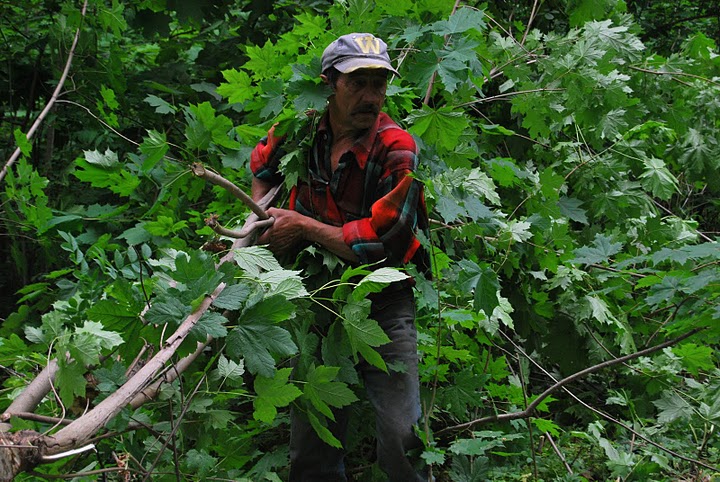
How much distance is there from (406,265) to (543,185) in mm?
1364

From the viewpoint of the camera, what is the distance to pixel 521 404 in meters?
3.70

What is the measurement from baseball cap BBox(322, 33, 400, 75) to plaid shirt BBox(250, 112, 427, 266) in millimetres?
235

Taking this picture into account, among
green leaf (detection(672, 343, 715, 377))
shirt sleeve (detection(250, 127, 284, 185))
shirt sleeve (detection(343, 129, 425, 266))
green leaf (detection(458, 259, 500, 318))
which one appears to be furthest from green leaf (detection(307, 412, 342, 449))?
green leaf (detection(672, 343, 715, 377))

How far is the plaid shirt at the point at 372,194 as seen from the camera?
2.57 meters

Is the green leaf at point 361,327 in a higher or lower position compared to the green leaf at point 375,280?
lower

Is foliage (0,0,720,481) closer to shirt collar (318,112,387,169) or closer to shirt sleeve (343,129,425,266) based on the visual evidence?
shirt sleeve (343,129,425,266)

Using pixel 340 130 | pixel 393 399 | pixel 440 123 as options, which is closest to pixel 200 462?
pixel 393 399

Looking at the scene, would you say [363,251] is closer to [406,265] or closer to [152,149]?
[406,265]

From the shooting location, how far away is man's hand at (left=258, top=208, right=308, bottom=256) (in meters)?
2.70

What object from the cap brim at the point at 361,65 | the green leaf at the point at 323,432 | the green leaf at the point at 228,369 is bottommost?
the green leaf at the point at 323,432

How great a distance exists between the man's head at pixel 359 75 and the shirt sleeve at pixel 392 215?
0.13 metres

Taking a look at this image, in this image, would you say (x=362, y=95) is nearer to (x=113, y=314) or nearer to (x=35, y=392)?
(x=113, y=314)

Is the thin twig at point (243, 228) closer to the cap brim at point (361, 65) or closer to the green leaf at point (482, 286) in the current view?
the cap brim at point (361, 65)

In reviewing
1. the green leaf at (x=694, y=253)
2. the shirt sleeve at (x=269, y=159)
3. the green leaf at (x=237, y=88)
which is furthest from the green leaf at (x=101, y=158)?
the green leaf at (x=694, y=253)
